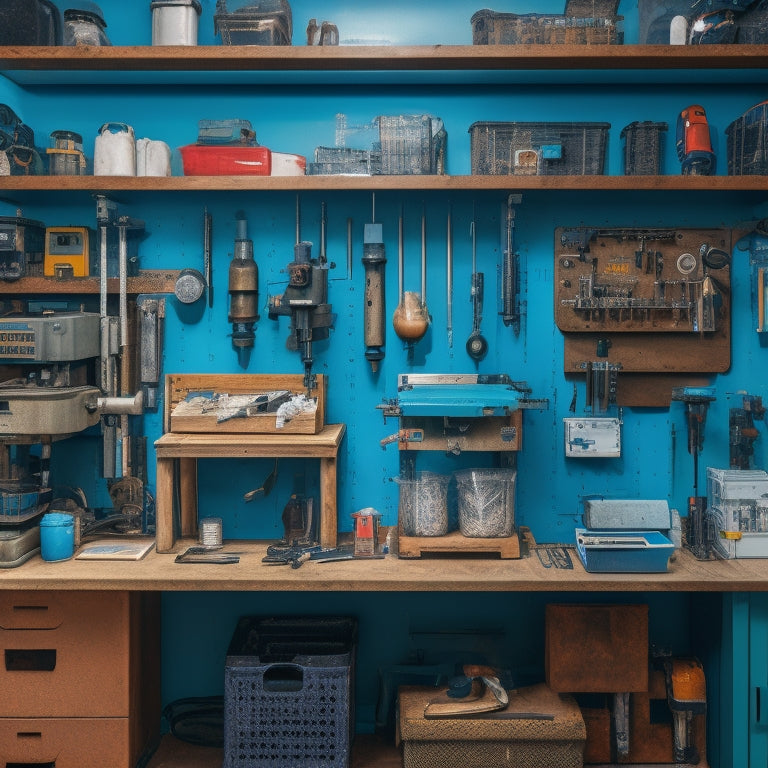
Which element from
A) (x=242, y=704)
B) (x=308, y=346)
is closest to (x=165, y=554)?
(x=242, y=704)

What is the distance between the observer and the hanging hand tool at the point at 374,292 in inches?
115

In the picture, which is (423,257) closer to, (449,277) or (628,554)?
(449,277)

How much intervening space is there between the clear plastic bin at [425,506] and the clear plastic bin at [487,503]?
0.24 feet

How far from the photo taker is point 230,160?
9.09 ft

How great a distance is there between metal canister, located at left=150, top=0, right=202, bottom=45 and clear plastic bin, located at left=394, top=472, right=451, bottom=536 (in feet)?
5.69

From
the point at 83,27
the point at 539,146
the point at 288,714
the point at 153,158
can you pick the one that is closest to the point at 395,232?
the point at 539,146

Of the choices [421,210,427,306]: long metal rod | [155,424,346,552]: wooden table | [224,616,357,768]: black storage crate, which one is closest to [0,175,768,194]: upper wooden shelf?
[421,210,427,306]: long metal rod

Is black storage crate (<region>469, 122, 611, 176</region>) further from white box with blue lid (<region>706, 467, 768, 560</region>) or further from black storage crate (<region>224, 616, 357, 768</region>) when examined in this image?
black storage crate (<region>224, 616, 357, 768</region>)

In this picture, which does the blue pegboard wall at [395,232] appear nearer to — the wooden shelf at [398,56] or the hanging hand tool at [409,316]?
the hanging hand tool at [409,316]

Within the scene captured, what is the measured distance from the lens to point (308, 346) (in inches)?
113

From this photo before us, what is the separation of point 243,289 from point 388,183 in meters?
0.67

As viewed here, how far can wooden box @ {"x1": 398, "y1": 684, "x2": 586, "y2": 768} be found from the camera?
8.38 feet

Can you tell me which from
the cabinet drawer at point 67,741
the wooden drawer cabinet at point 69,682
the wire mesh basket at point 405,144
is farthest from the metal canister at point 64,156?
the cabinet drawer at point 67,741

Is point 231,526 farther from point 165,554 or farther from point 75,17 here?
point 75,17
